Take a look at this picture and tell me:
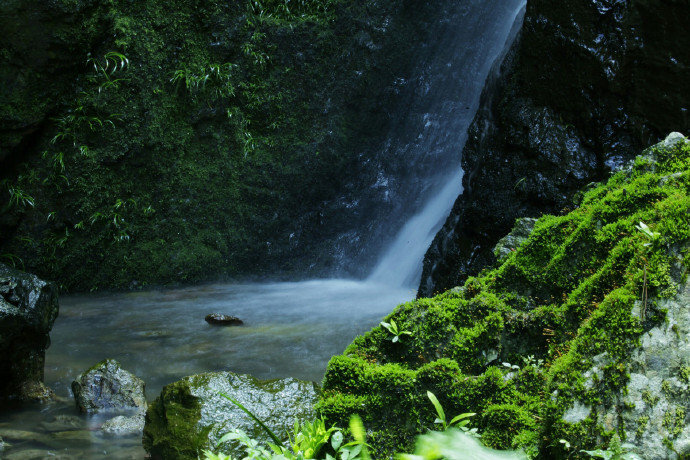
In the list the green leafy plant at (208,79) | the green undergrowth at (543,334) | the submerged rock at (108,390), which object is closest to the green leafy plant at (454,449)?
the green undergrowth at (543,334)

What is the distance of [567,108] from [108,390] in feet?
18.3

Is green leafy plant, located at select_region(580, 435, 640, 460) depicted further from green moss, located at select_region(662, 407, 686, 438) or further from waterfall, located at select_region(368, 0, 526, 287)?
waterfall, located at select_region(368, 0, 526, 287)

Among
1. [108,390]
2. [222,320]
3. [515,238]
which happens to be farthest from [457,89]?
[108,390]

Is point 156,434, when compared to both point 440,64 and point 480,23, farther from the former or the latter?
point 480,23

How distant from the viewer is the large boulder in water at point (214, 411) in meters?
3.31

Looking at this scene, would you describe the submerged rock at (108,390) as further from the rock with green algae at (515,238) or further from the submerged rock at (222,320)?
the rock with green algae at (515,238)

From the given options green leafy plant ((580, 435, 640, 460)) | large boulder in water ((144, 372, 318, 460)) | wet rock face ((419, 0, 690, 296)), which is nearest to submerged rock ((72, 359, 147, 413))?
large boulder in water ((144, 372, 318, 460))

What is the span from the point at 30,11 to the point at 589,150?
8.59 metres

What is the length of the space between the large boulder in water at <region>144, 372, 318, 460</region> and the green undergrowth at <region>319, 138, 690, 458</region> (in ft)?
3.87

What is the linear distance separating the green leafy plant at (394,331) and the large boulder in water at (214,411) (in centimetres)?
119

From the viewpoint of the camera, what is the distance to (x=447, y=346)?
8.07 ft

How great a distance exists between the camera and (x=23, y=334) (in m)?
4.73

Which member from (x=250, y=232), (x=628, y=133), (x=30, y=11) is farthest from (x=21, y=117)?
(x=628, y=133)

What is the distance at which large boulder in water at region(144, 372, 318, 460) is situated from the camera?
3.31 meters
